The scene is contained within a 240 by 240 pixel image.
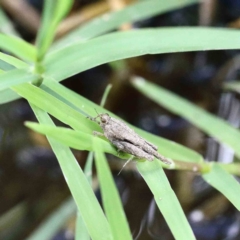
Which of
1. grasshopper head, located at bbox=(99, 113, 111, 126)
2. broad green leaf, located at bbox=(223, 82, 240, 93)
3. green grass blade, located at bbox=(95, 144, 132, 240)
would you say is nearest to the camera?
green grass blade, located at bbox=(95, 144, 132, 240)

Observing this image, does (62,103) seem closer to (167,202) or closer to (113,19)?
(167,202)

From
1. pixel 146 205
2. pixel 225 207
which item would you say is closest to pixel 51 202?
pixel 146 205

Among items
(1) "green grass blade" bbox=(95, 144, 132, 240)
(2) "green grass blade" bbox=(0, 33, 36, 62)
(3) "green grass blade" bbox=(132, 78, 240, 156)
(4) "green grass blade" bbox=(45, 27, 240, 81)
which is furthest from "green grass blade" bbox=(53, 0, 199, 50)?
(1) "green grass blade" bbox=(95, 144, 132, 240)

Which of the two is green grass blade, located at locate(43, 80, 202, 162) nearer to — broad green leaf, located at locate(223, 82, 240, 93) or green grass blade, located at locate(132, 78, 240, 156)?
Result: green grass blade, located at locate(132, 78, 240, 156)

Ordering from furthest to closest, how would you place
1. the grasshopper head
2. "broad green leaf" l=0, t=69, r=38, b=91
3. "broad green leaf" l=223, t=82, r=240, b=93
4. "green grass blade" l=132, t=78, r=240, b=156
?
"broad green leaf" l=223, t=82, r=240, b=93 → "green grass blade" l=132, t=78, r=240, b=156 → the grasshopper head → "broad green leaf" l=0, t=69, r=38, b=91

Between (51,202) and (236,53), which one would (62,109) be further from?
(236,53)

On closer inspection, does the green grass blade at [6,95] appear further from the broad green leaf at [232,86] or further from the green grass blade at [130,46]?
the broad green leaf at [232,86]

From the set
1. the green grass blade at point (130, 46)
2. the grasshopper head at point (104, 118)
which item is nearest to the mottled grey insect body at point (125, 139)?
the grasshopper head at point (104, 118)

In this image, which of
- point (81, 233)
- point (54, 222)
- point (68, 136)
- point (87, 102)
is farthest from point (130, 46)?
point (54, 222)
